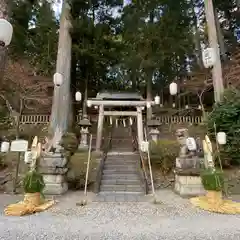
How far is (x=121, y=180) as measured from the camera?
6.30m

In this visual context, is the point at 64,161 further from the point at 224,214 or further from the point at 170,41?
the point at 170,41

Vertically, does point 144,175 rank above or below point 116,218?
above

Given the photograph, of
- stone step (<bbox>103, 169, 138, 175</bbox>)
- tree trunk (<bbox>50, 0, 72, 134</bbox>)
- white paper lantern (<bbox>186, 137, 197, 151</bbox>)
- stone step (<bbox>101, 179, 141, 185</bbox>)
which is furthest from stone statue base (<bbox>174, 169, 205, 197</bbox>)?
tree trunk (<bbox>50, 0, 72, 134</bbox>)

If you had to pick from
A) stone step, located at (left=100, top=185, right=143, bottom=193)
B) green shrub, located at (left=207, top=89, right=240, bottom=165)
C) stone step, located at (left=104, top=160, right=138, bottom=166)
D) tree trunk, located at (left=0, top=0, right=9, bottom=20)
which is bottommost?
stone step, located at (left=100, top=185, right=143, bottom=193)

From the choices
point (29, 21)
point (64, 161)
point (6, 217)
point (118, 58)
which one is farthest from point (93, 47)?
point (6, 217)

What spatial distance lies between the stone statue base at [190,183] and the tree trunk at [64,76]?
17.6 feet

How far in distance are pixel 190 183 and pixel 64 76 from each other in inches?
271

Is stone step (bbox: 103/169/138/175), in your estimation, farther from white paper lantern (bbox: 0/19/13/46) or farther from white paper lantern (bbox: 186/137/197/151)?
white paper lantern (bbox: 0/19/13/46)

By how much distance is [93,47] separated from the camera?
38.8 ft

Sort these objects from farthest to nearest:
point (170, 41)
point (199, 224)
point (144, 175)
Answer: point (170, 41) < point (144, 175) < point (199, 224)

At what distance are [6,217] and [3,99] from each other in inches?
335

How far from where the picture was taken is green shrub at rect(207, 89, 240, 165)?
23.2ft

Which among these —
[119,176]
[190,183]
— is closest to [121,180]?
[119,176]

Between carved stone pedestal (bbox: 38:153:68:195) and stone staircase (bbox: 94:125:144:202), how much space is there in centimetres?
103
